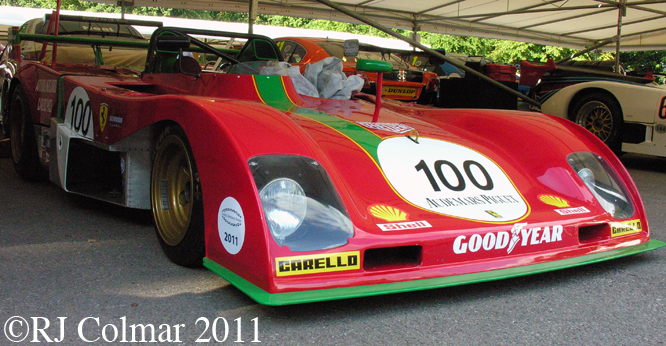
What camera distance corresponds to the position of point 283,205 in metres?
2.01

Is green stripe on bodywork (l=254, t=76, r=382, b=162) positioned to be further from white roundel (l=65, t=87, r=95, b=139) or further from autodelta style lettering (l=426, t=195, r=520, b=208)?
white roundel (l=65, t=87, r=95, b=139)

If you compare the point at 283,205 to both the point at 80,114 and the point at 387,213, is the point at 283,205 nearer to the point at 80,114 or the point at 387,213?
the point at 387,213

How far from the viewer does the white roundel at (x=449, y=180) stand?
7.61 feet

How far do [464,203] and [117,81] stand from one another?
240cm

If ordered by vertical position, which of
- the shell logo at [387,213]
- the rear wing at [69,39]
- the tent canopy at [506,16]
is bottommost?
the shell logo at [387,213]

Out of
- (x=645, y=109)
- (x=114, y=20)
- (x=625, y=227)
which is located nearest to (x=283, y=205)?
(x=625, y=227)

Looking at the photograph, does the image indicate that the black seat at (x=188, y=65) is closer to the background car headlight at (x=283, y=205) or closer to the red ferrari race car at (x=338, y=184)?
the red ferrari race car at (x=338, y=184)

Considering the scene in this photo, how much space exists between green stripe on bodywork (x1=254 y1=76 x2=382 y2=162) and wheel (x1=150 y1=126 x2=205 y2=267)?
0.57 metres

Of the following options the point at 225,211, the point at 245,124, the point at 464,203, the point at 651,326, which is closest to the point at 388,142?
the point at 464,203

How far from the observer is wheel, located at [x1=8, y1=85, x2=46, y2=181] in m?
4.29

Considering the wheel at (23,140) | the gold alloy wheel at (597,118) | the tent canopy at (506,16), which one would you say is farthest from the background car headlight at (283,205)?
the tent canopy at (506,16)

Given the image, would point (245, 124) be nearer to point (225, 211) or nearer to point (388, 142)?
point (225, 211)

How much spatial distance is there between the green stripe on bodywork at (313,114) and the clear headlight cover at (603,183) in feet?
3.27

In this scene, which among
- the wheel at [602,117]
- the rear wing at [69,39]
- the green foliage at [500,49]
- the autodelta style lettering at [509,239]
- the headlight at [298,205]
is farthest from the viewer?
the green foliage at [500,49]
